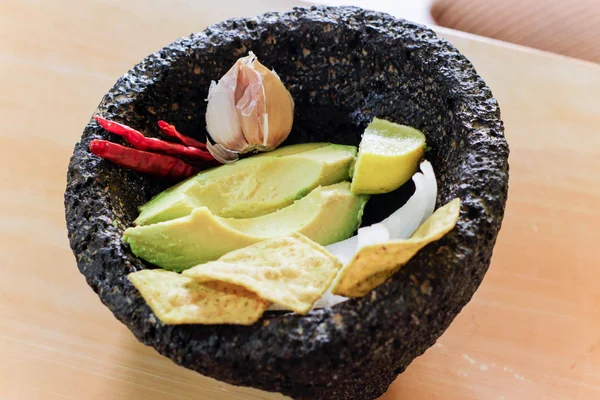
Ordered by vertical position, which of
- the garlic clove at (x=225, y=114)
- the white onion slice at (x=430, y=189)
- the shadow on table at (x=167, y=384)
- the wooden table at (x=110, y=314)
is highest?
the garlic clove at (x=225, y=114)

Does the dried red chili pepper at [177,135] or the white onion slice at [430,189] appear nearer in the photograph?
the white onion slice at [430,189]

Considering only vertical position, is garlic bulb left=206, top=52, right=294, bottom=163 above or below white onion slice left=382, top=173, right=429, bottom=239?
above

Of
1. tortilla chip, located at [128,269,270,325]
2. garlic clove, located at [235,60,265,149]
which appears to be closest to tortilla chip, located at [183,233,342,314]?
tortilla chip, located at [128,269,270,325]

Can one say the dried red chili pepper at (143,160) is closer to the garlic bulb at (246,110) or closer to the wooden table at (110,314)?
the garlic bulb at (246,110)

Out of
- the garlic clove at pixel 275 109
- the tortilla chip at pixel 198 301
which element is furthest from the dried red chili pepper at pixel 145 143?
the tortilla chip at pixel 198 301

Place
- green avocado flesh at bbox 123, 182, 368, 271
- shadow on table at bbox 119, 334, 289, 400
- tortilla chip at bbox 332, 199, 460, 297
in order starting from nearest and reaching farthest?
tortilla chip at bbox 332, 199, 460, 297 → green avocado flesh at bbox 123, 182, 368, 271 → shadow on table at bbox 119, 334, 289, 400

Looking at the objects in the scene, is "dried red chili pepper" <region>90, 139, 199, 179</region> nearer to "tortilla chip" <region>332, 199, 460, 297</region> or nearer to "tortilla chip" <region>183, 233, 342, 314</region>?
"tortilla chip" <region>183, 233, 342, 314</region>

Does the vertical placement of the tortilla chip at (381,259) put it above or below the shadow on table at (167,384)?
above

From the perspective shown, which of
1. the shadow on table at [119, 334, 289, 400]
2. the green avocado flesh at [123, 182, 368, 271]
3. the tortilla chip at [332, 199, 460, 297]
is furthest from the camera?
the shadow on table at [119, 334, 289, 400]

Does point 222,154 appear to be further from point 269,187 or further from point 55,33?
point 55,33
